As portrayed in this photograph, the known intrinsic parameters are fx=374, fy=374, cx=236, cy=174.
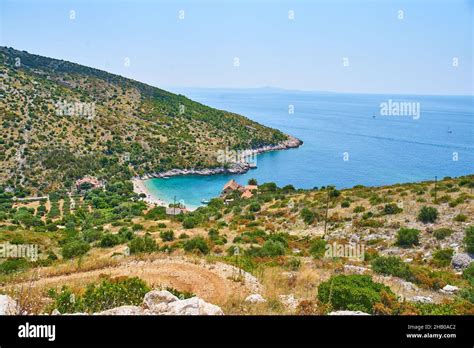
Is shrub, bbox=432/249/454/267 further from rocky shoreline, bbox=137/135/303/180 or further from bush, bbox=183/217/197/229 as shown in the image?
rocky shoreline, bbox=137/135/303/180

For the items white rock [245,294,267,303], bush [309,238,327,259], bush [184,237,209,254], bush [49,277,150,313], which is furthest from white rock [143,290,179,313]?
bush [309,238,327,259]

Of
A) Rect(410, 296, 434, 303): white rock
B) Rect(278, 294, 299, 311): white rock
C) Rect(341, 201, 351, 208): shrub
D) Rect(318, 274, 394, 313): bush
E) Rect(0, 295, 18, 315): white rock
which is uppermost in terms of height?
Rect(0, 295, 18, 315): white rock

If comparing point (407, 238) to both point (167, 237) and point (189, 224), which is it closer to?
point (167, 237)

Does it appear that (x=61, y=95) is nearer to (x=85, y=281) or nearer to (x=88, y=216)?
(x=88, y=216)

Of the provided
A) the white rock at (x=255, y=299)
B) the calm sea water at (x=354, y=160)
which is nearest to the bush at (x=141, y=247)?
the white rock at (x=255, y=299)

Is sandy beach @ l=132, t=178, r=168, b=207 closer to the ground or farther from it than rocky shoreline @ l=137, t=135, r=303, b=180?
closer to the ground

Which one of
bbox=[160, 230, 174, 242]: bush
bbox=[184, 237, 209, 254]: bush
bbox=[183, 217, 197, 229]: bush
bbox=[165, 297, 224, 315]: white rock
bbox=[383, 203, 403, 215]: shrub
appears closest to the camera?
bbox=[165, 297, 224, 315]: white rock

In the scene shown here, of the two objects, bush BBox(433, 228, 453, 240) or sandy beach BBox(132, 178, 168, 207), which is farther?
sandy beach BBox(132, 178, 168, 207)
